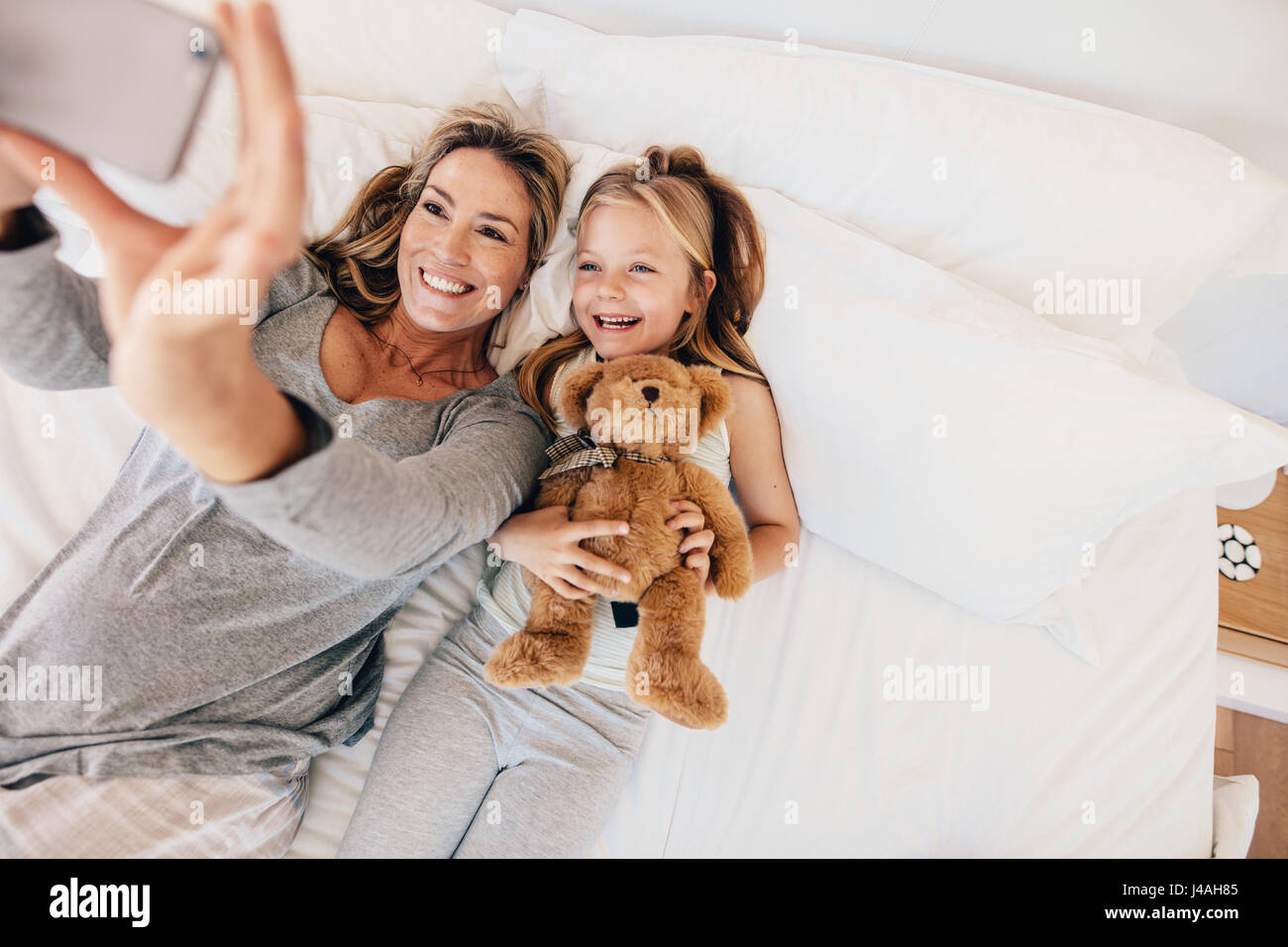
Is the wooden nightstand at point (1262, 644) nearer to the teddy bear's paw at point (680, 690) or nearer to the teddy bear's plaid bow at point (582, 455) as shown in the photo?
the teddy bear's paw at point (680, 690)

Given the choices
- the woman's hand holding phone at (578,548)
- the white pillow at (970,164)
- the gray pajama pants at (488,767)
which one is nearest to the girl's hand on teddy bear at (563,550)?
the woman's hand holding phone at (578,548)

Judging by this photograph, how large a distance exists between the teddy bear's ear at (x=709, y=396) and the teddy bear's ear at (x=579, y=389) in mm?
130

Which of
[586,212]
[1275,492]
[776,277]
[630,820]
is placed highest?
[586,212]

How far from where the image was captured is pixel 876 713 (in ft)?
3.72

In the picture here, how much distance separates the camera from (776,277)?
43.4 inches

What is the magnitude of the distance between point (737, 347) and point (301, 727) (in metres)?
0.90

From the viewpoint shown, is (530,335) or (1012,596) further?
(530,335)

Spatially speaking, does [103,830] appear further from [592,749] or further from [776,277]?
[776,277]

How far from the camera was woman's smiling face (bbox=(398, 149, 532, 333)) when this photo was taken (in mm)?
1035

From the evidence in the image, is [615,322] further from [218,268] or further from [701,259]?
[218,268]

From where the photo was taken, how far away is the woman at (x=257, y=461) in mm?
488

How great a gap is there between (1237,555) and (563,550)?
1.56 metres

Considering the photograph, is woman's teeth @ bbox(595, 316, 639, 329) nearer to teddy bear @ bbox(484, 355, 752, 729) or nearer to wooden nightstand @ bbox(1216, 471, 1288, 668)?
teddy bear @ bbox(484, 355, 752, 729)


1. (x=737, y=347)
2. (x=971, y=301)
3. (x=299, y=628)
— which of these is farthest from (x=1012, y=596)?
(x=299, y=628)
